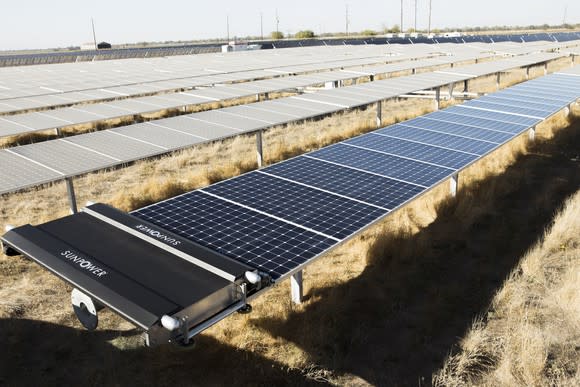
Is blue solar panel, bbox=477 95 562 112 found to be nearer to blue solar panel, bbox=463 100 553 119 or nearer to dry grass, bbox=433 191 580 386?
blue solar panel, bbox=463 100 553 119

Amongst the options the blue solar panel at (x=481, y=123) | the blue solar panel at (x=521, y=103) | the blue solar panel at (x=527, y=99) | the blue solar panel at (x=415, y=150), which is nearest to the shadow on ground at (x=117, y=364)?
the blue solar panel at (x=415, y=150)

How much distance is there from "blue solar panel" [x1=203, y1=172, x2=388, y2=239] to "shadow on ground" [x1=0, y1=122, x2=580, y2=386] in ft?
5.47

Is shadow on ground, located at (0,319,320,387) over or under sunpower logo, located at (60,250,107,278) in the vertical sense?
under

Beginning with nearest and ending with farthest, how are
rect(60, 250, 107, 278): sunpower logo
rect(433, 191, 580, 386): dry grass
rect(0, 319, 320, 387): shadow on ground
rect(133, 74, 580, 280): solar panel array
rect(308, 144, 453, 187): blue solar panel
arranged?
rect(60, 250, 107, 278): sunpower logo, rect(433, 191, 580, 386): dry grass, rect(133, 74, 580, 280): solar panel array, rect(0, 319, 320, 387): shadow on ground, rect(308, 144, 453, 187): blue solar panel

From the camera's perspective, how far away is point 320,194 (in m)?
8.20

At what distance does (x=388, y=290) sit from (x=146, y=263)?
4.72 m

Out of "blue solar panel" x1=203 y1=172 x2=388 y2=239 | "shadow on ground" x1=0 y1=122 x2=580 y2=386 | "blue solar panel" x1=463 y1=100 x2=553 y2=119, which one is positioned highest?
"blue solar panel" x1=463 y1=100 x2=553 y2=119

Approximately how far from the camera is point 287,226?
694 cm

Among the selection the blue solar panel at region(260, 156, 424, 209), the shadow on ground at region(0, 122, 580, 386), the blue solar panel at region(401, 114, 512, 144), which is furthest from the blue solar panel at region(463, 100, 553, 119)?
the blue solar panel at region(260, 156, 424, 209)

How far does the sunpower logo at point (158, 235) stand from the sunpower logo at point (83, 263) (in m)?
0.92

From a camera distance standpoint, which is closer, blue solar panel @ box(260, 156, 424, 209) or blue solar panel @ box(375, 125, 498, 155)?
blue solar panel @ box(260, 156, 424, 209)

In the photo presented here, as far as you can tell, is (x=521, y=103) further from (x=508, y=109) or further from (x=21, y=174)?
(x=21, y=174)

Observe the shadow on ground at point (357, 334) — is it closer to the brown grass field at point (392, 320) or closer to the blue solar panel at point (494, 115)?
the brown grass field at point (392, 320)

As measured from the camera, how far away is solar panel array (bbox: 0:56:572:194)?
9.71 metres
